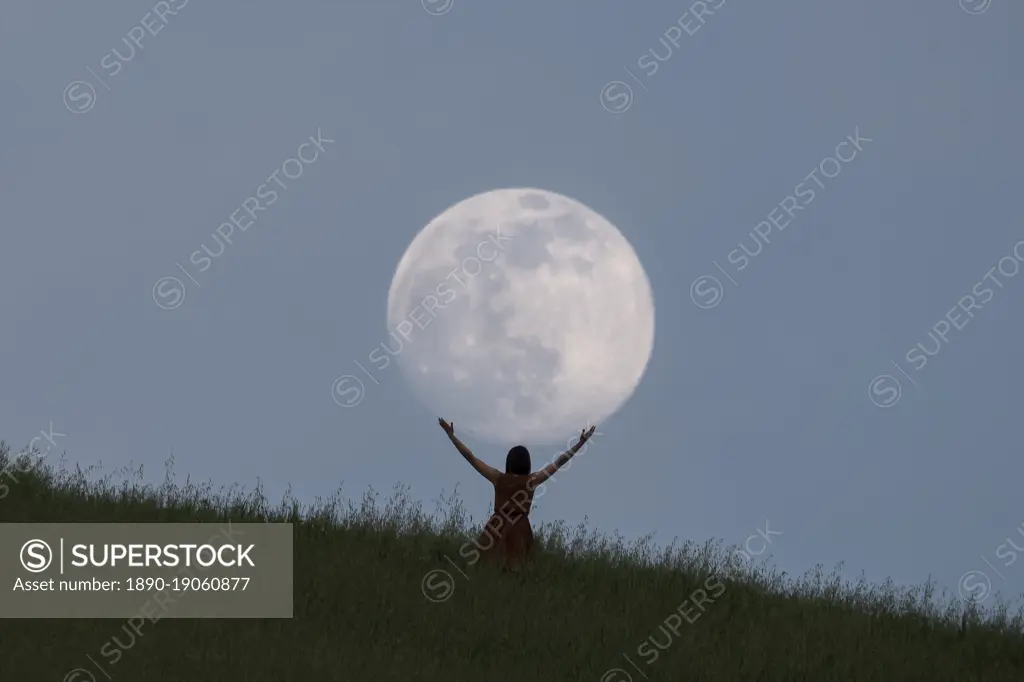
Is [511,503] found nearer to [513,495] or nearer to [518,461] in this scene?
[513,495]

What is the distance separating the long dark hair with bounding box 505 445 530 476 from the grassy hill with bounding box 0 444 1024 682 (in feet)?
4.12

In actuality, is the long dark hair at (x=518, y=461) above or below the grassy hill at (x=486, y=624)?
above

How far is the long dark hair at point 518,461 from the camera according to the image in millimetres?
14992

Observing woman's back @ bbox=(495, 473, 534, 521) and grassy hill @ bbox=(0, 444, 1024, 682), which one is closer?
grassy hill @ bbox=(0, 444, 1024, 682)

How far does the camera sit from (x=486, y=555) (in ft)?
48.4

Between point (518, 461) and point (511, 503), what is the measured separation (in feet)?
1.74

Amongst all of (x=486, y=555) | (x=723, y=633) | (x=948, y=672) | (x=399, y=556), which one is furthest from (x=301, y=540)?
(x=948, y=672)

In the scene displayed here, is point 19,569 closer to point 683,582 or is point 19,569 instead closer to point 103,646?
point 103,646

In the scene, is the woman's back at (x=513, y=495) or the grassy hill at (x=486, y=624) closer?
the grassy hill at (x=486, y=624)

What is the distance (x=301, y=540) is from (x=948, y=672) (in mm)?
7585

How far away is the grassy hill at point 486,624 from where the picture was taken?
10469 mm

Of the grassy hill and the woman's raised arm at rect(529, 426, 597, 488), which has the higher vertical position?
the woman's raised arm at rect(529, 426, 597, 488)

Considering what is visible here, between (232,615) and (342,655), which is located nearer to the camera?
(342,655)

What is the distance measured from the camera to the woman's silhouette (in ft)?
48.5
